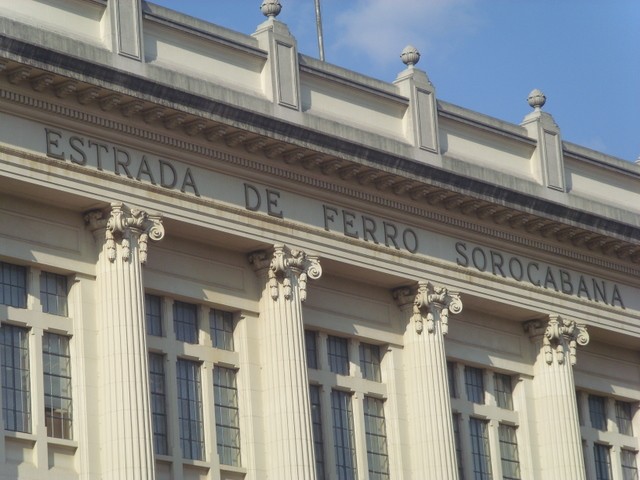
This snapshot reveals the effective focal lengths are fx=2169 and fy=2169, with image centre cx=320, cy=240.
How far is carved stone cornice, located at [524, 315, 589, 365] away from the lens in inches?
2156

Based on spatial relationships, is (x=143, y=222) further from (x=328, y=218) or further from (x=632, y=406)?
(x=632, y=406)

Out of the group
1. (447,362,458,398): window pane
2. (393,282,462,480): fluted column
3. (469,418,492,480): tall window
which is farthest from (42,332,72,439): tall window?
(469,418,492,480): tall window

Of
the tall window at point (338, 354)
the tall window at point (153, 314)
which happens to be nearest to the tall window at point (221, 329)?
the tall window at point (153, 314)

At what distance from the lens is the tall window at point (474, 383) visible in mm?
53781

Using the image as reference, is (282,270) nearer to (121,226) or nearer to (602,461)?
(121,226)

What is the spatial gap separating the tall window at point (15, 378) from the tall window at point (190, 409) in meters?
3.97

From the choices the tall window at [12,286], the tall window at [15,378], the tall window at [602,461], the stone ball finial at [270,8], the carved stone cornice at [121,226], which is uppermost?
the stone ball finial at [270,8]

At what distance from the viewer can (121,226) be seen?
1783 inches

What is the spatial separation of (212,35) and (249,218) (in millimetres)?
4237

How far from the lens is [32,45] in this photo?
43281 mm

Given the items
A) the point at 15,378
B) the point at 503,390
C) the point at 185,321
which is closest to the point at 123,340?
the point at 15,378

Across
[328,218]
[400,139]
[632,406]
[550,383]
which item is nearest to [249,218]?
[328,218]

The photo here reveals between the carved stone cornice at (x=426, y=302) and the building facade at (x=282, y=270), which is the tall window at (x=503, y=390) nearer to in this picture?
the building facade at (x=282, y=270)

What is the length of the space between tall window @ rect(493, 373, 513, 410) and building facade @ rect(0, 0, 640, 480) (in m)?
0.07
